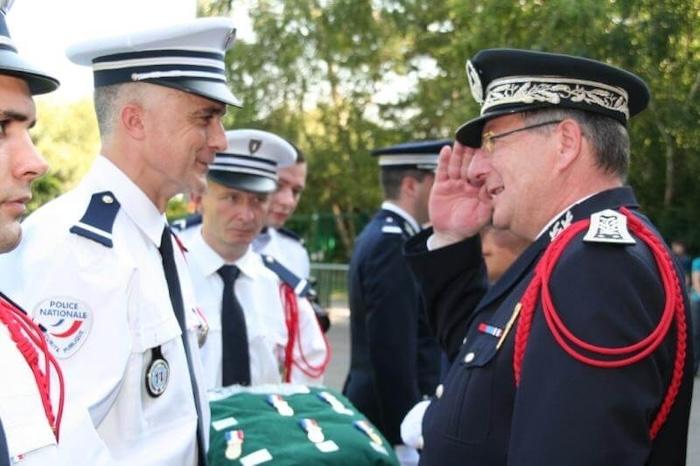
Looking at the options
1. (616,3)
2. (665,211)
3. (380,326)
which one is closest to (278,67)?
(665,211)

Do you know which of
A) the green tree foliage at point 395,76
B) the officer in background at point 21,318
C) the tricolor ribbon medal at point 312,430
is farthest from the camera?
the green tree foliage at point 395,76

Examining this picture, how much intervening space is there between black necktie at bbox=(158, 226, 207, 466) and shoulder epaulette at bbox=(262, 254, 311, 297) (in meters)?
1.45

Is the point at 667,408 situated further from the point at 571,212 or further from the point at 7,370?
the point at 7,370

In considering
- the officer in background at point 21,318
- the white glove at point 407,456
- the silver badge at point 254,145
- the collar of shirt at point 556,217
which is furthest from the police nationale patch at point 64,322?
the white glove at point 407,456

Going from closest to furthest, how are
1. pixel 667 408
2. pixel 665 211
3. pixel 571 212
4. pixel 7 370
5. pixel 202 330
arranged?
pixel 7 370
pixel 667 408
pixel 571 212
pixel 202 330
pixel 665 211

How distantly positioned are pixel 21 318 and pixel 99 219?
2.84ft

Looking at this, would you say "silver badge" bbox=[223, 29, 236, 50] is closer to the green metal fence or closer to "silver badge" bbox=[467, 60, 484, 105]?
"silver badge" bbox=[467, 60, 484, 105]

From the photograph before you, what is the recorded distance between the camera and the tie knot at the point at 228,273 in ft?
13.4

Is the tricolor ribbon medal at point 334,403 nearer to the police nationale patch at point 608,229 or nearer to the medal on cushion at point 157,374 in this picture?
the medal on cushion at point 157,374

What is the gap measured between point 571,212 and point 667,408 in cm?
52

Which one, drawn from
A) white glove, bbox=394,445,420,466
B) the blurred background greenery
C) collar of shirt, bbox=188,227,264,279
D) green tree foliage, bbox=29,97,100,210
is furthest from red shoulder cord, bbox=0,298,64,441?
green tree foliage, bbox=29,97,100,210

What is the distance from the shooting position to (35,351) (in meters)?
1.71

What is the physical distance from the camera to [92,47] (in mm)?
2838

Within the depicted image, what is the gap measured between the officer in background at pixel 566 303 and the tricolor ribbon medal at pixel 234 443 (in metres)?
0.57
